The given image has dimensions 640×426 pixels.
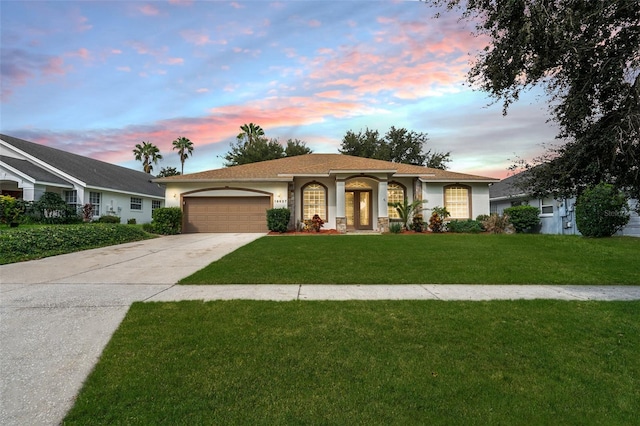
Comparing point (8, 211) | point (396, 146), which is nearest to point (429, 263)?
point (8, 211)

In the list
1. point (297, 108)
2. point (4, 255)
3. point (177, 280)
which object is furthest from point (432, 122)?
→ point (4, 255)

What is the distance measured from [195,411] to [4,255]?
10.7 meters

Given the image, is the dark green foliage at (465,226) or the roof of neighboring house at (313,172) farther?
the roof of neighboring house at (313,172)

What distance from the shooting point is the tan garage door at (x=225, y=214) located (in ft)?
62.4

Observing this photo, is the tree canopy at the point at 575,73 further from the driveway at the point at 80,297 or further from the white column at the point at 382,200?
the white column at the point at 382,200

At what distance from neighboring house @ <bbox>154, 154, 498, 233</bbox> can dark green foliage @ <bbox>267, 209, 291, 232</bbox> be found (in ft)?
4.44

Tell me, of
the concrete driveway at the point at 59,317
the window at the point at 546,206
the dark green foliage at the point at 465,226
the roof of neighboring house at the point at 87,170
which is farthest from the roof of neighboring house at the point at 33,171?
the window at the point at 546,206

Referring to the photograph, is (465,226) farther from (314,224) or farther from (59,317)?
(59,317)

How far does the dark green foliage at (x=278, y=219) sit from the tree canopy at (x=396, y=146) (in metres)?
18.8

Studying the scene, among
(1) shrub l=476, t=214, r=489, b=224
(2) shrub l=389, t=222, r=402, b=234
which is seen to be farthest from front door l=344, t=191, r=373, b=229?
(1) shrub l=476, t=214, r=489, b=224

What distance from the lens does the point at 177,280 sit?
7.16m

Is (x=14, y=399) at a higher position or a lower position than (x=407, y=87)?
lower

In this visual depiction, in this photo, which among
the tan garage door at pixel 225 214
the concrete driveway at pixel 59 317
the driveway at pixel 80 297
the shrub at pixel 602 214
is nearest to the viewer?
the concrete driveway at pixel 59 317

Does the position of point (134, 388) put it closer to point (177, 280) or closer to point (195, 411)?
point (195, 411)
